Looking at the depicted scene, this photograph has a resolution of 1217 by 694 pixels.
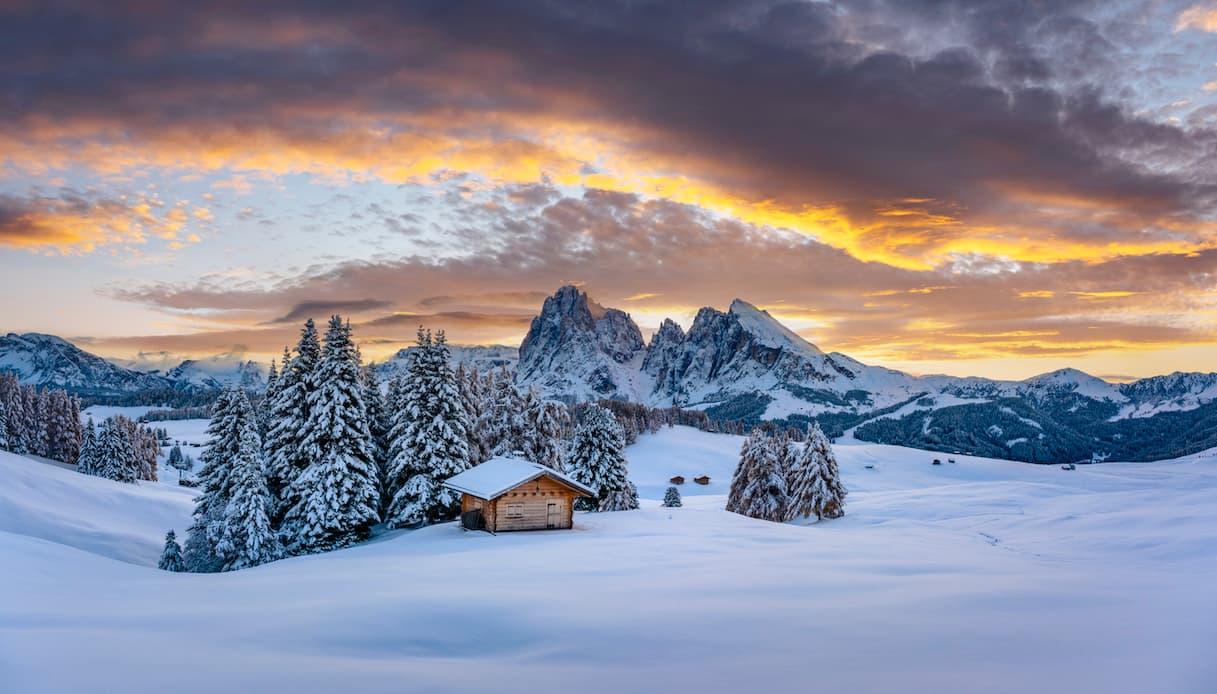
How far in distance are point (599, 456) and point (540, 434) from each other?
5.69 metres

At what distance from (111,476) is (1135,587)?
8082 centimetres

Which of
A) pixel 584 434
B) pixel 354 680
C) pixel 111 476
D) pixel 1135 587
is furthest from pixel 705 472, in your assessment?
pixel 354 680

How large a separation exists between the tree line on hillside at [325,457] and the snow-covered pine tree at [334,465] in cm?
→ 5

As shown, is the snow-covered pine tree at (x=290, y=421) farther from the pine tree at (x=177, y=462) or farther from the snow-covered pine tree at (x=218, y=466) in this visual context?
the pine tree at (x=177, y=462)

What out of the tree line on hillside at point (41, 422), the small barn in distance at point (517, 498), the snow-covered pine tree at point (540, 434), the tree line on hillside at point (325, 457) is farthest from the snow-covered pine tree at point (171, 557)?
the tree line on hillside at point (41, 422)

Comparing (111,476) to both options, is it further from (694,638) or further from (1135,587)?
(1135,587)

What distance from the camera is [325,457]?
34000mm

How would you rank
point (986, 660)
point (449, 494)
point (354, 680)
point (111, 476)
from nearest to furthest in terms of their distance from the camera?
point (354, 680) → point (986, 660) → point (449, 494) → point (111, 476)

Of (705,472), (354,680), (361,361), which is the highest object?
(361,361)

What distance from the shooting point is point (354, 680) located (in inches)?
320

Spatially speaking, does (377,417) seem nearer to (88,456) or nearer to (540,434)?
(540,434)

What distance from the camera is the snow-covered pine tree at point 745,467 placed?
2280 inches

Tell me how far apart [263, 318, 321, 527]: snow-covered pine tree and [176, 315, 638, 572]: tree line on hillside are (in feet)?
0.18

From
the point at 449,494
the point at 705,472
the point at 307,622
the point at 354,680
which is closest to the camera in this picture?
the point at 354,680
